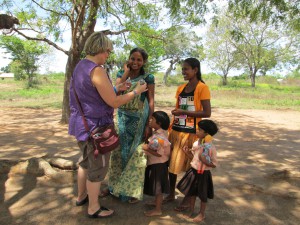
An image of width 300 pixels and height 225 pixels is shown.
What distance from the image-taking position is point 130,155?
2.78 m

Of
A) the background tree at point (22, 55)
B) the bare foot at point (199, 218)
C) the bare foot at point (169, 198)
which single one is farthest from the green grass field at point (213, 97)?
the bare foot at point (199, 218)

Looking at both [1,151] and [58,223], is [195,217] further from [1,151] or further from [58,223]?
[1,151]

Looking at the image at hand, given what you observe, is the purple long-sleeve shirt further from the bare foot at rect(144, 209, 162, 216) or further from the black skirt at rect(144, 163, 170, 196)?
the bare foot at rect(144, 209, 162, 216)

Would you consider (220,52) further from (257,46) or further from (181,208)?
(181,208)

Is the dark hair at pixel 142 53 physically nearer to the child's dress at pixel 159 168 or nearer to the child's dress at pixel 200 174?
the child's dress at pixel 159 168

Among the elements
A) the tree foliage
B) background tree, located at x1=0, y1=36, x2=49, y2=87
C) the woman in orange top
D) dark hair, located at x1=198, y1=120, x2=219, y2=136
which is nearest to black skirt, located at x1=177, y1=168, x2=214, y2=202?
the woman in orange top

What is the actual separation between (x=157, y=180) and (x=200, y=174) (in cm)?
41

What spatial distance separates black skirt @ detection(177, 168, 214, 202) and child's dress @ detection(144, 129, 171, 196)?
0.62ft

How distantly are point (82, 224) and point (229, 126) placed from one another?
277 inches

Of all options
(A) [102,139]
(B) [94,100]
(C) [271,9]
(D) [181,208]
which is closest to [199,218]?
(D) [181,208]

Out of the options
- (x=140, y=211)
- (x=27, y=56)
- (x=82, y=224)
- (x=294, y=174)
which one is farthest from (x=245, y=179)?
(x=27, y=56)

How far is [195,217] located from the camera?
2.53 meters

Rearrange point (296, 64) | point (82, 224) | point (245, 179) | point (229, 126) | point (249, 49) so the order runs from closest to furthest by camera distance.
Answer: point (82, 224), point (245, 179), point (229, 126), point (249, 49), point (296, 64)

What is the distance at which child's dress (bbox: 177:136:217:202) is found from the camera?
2.44 metres
